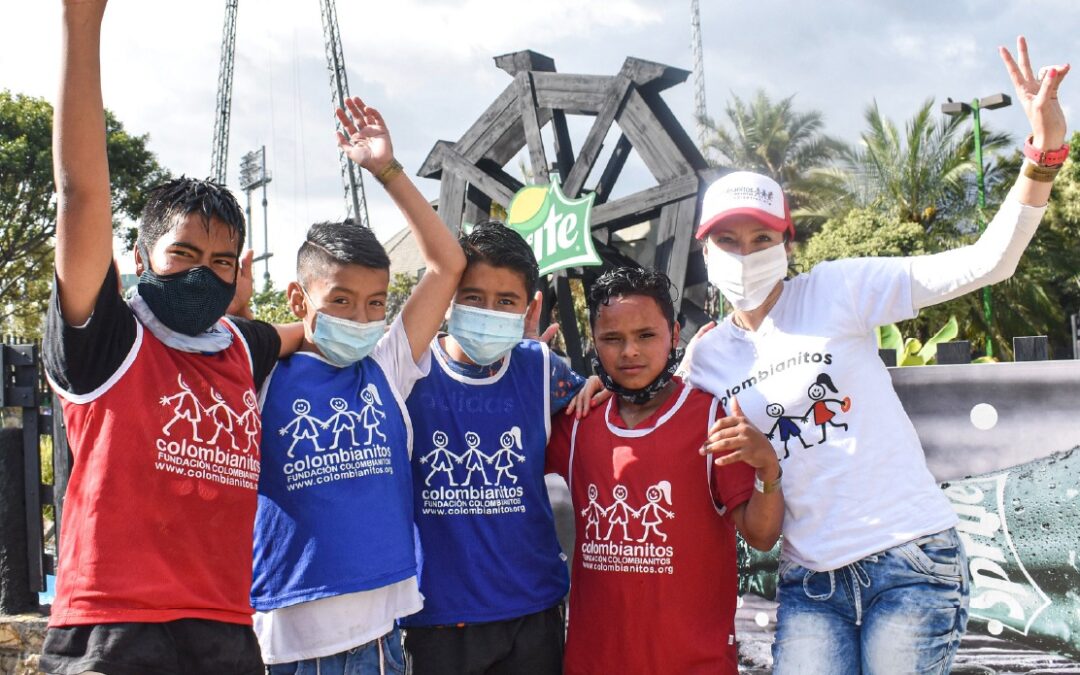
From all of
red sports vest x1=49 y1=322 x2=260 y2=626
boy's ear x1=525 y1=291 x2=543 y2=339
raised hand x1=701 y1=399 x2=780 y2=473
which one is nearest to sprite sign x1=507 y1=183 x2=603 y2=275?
boy's ear x1=525 y1=291 x2=543 y2=339

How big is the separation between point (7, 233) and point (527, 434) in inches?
790

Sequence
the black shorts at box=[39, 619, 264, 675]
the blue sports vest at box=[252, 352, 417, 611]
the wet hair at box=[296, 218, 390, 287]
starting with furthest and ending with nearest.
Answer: the wet hair at box=[296, 218, 390, 287] < the blue sports vest at box=[252, 352, 417, 611] < the black shorts at box=[39, 619, 264, 675]

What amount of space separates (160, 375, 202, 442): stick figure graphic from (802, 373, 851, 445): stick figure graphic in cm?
146

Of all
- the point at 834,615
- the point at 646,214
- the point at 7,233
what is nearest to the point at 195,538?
the point at 834,615

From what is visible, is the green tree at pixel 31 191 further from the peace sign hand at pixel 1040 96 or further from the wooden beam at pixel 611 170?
the peace sign hand at pixel 1040 96

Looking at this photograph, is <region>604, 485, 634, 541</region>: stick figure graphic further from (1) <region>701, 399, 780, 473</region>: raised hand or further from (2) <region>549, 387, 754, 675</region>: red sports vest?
(1) <region>701, 399, 780, 473</region>: raised hand

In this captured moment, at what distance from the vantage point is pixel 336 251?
2328 millimetres

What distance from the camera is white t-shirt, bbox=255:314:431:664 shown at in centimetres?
211

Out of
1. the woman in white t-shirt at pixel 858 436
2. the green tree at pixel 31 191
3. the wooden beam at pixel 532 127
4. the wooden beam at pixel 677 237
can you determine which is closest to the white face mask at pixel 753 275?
the woman in white t-shirt at pixel 858 436

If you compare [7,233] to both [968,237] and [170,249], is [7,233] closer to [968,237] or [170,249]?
[170,249]

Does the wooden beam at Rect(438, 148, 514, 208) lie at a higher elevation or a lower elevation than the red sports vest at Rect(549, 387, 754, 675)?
higher

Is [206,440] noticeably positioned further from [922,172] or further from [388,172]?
[922,172]

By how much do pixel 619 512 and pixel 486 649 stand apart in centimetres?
50

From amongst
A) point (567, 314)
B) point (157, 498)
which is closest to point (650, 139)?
point (567, 314)
